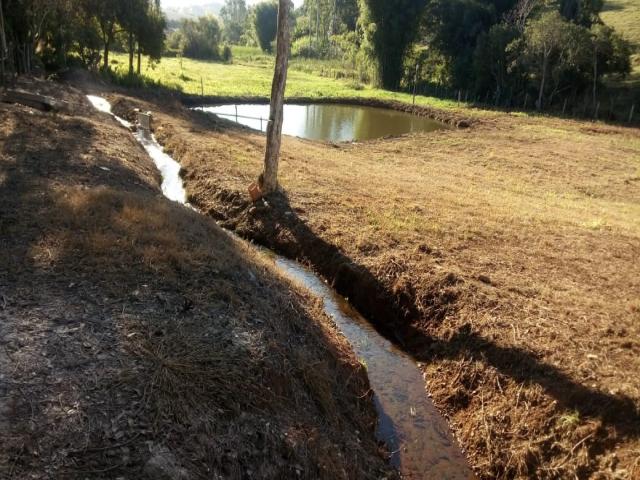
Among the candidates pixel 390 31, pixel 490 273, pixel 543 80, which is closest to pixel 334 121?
pixel 543 80

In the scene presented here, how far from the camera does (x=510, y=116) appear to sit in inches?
1599

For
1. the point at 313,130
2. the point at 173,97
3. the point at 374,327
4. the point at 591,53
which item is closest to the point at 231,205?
the point at 374,327

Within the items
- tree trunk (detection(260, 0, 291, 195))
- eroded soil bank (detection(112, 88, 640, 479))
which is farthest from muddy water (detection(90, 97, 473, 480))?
tree trunk (detection(260, 0, 291, 195))

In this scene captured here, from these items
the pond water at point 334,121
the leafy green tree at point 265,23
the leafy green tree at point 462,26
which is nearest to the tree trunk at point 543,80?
the leafy green tree at point 462,26

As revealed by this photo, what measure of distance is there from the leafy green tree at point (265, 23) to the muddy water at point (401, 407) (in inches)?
3877

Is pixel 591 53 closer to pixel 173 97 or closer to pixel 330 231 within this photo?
pixel 173 97

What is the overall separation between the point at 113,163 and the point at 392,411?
1149 cm

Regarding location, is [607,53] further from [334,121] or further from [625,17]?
[625,17]

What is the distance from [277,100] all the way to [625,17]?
6283 cm

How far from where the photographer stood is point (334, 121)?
39.2 meters

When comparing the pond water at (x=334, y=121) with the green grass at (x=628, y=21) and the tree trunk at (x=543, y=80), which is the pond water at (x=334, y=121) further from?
the green grass at (x=628, y=21)

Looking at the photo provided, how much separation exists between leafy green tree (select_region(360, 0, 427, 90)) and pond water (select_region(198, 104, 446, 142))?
12.8 metres

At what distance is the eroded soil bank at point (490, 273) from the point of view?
673 cm

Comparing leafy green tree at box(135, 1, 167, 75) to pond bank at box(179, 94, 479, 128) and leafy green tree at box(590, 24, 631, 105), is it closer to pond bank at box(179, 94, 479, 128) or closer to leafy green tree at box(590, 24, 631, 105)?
pond bank at box(179, 94, 479, 128)
